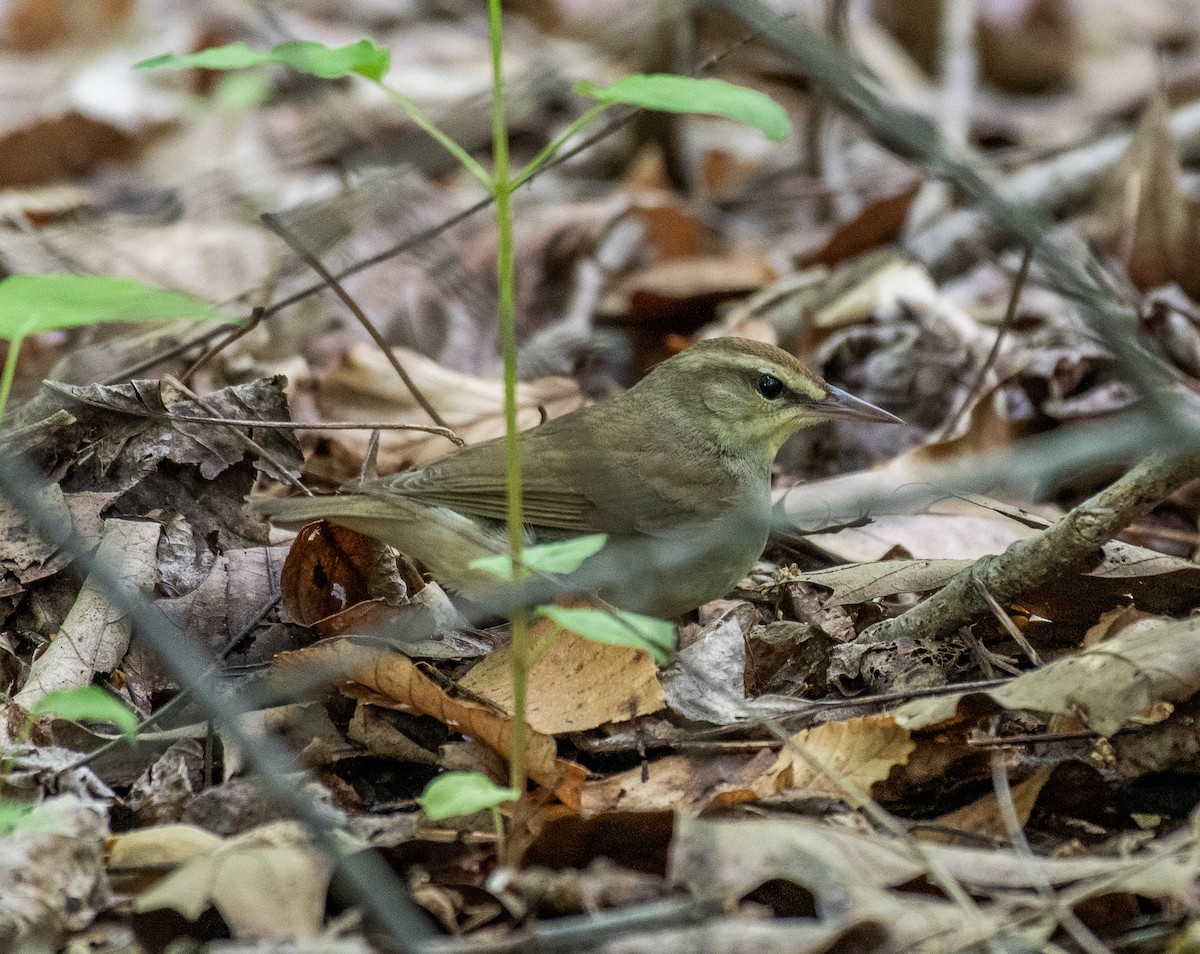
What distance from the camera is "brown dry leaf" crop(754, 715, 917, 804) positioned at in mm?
3258

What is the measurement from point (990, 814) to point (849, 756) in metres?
0.33

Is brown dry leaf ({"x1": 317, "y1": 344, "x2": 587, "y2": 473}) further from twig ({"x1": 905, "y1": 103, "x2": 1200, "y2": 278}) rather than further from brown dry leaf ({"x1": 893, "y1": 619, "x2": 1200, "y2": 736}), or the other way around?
brown dry leaf ({"x1": 893, "y1": 619, "x2": 1200, "y2": 736})

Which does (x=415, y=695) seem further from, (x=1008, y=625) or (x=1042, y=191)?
(x=1042, y=191)

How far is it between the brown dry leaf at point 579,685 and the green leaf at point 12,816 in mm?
1159

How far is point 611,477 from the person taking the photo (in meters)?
4.88

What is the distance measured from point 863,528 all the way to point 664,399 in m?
0.86

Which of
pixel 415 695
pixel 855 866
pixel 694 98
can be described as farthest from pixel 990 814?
pixel 694 98

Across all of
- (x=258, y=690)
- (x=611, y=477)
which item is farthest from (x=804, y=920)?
(x=611, y=477)

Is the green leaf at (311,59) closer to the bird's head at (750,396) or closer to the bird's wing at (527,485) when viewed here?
the bird's wing at (527,485)

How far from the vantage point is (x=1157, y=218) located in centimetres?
703

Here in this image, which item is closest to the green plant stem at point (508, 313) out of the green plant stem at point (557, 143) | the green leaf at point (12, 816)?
the green plant stem at point (557, 143)

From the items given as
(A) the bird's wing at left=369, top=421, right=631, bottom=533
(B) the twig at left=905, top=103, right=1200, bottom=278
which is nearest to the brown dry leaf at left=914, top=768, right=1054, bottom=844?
(A) the bird's wing at left=369, top=421, right=631, bottom=533

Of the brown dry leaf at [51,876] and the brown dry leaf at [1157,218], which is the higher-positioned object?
the brown dry leaf at [51,876]

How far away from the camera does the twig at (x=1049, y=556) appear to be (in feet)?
10.7
